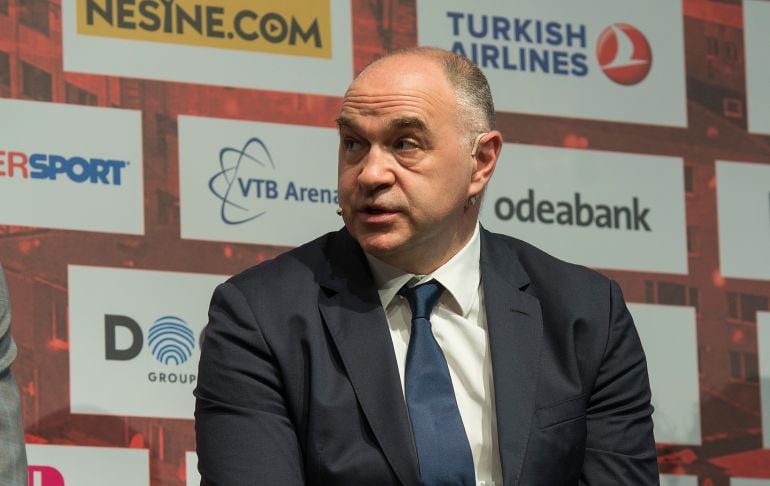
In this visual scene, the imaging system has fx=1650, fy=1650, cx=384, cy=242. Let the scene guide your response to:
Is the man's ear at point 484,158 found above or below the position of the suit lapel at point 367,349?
above

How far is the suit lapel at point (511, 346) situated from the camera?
344cm

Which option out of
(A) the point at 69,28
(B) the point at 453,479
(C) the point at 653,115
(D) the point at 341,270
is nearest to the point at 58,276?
(A) the point at 69,28

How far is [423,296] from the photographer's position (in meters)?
3.60

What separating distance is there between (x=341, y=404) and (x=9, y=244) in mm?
1291

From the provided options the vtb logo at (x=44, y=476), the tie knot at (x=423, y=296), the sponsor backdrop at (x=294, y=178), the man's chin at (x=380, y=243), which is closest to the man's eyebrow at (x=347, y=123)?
the man's chin at (x=380, y=243)

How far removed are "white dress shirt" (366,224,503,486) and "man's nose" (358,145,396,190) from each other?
0.23 meters

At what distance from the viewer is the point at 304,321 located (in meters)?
3.51

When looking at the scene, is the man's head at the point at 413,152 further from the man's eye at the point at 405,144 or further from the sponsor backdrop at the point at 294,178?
the sponsor backdrop at the point at 294,178

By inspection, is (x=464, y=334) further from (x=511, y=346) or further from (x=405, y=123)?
(x=405, y=123)

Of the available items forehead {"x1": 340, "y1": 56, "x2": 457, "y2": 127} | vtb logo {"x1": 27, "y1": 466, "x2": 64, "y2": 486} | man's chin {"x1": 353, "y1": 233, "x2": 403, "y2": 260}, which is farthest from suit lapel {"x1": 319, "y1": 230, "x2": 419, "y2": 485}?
vtb logo {"x1": 27, "y1": 466, "x2": 64, "y2": 486}

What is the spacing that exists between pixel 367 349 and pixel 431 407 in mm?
182

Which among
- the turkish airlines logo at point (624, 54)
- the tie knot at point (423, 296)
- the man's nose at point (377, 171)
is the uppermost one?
the turkish airlines logo at point (624, 54)

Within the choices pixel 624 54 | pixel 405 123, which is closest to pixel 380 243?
pixel 405 123

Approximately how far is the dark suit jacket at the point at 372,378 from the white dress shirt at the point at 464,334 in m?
0.05
